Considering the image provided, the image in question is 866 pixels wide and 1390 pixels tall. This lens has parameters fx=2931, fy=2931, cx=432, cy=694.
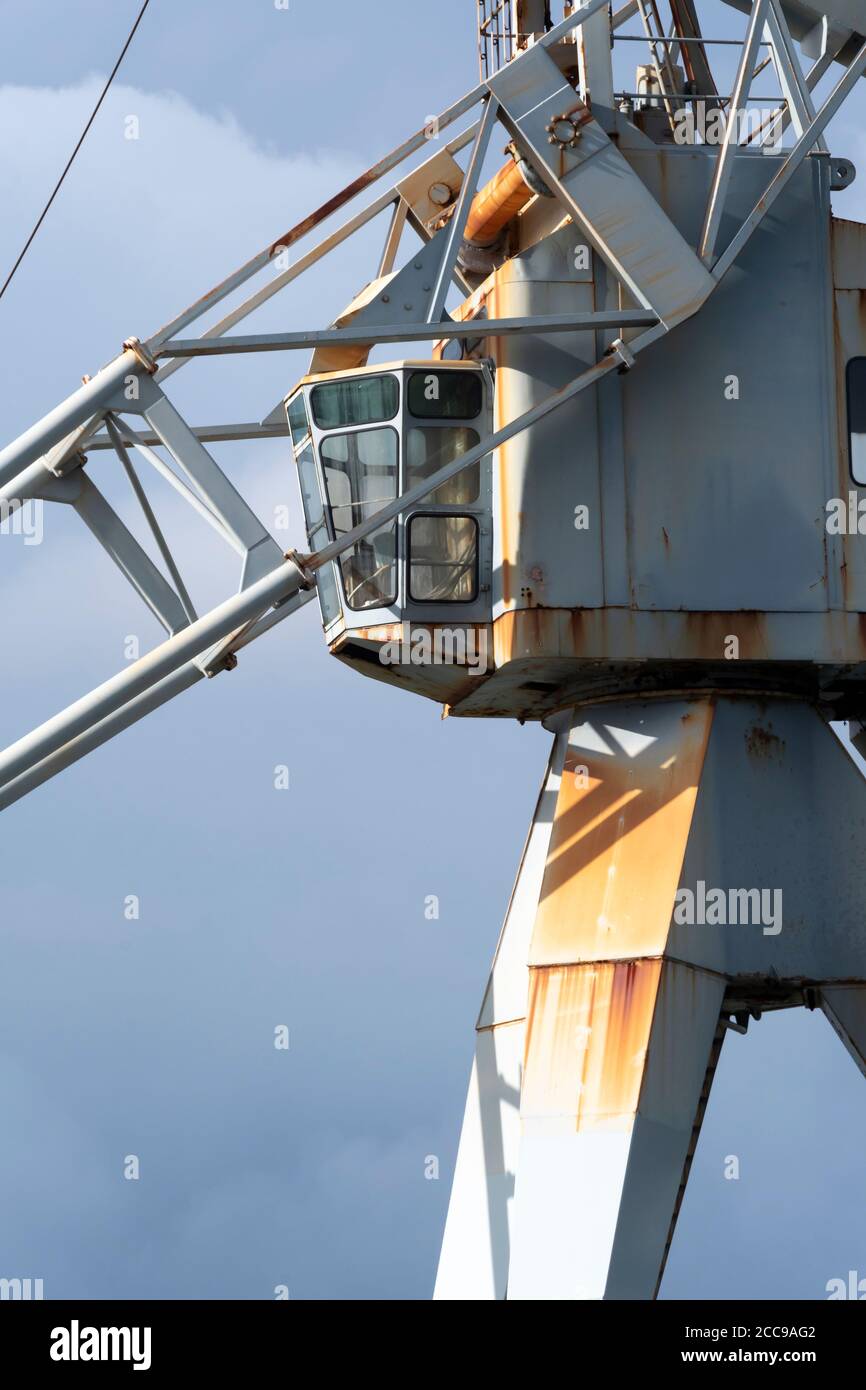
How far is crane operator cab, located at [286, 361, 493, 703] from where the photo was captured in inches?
1299

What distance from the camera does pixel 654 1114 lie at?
3175 centimetres

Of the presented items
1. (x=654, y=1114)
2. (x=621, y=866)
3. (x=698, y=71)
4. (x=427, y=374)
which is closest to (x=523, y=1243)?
(x=654, y=1114)

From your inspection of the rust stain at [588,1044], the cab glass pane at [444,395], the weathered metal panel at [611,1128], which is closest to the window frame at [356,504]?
the cab glass pane at [444,395]

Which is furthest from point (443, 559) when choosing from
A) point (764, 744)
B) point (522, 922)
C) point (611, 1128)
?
point (611, 1128)

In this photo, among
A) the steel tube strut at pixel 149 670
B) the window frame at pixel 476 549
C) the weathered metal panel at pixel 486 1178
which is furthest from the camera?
the weathered metal panel at pixel 486 1178

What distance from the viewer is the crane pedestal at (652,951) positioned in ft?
104

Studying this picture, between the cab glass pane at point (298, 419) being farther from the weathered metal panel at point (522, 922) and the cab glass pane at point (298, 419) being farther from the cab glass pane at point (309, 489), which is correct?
the weathered metal panel at point (522, 922)

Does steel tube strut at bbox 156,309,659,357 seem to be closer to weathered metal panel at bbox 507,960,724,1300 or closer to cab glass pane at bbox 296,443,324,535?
cab glass pane at bbox 296,443,324,535

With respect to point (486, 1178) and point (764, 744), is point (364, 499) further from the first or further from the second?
point (486, 1178)

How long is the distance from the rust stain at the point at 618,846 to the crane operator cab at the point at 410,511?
6.55ft

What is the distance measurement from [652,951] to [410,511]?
5.61 m

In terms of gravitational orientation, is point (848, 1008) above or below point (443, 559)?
below

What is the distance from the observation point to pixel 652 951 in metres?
32.0
